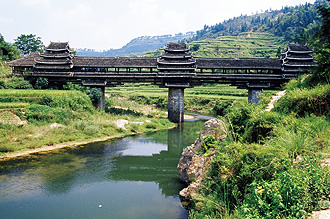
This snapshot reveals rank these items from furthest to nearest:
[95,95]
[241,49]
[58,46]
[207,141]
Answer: [241,49], [58,46], [95,95], [207,141]

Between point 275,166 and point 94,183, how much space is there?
10280 mm

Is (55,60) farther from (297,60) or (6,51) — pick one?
(297,60)

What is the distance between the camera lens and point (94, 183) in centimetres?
1299

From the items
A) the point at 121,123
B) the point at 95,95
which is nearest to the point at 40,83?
the point at 95,95

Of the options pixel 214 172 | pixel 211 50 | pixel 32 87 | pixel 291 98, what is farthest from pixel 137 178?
pixel 211 50

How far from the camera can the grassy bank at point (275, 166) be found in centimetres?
423

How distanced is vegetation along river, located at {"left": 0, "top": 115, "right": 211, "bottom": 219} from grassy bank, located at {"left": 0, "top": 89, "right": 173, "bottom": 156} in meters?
2.13

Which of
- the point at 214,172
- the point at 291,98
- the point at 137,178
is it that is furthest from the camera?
the point at 137,178

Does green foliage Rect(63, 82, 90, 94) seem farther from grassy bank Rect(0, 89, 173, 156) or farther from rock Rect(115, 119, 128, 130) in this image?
rock Rect(115, 119, 128, 130)

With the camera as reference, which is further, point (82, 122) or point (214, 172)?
point (82, 122)

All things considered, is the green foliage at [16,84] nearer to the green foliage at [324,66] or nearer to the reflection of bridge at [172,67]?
the reflection of bridge at [172,67]

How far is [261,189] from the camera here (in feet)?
15.1

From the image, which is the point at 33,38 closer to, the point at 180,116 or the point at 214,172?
the point at 180,116

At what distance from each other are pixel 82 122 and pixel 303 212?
22.4 meters
